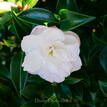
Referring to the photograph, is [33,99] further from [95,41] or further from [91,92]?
[95,41]

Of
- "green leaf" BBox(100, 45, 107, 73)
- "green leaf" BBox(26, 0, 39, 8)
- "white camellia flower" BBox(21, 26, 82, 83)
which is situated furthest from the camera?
"green leaf" BBox(100, 45, 107, 73)

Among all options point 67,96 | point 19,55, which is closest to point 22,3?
point 19,55

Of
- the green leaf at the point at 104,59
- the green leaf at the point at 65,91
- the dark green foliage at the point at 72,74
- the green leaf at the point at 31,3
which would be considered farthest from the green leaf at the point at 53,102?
the green leaf at the point at 31,3

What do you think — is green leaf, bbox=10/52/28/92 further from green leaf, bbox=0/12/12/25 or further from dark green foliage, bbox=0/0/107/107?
green leaf, bbox=0/12/12/25

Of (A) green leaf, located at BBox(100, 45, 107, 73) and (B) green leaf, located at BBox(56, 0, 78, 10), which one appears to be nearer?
(B) green leaf, located at BBox(56, 0, 78, 10)

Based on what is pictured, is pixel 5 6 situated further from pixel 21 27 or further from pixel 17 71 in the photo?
pixel 17 71

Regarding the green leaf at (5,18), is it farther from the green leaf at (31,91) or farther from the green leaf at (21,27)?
the green leaf at (31,91)

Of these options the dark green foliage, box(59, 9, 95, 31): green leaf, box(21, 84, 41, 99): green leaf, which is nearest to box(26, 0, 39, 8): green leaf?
the dark green foliage
